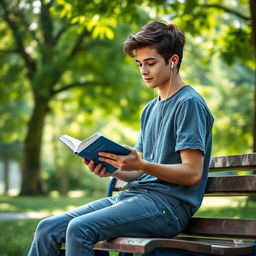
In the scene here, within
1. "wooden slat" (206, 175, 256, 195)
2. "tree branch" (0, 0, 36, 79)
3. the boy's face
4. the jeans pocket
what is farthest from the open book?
"tree branch" (0, 0, 36, 79)

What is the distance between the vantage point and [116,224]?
327cm

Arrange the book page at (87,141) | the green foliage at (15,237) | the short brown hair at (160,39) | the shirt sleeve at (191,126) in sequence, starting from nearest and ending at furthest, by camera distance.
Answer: the book page at (87,141) < the shirt sleeve at (191,126) < the short brown hair at (160,39) < the green foliage at (15,237)

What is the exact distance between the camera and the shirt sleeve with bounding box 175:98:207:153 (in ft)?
10.9

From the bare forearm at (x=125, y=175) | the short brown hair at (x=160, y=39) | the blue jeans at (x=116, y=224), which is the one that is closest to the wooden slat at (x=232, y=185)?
the blue jeans at (x=116, y=224)

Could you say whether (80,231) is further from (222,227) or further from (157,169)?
(222,227)

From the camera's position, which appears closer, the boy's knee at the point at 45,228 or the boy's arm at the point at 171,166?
the boy's arm at the point at 171,166

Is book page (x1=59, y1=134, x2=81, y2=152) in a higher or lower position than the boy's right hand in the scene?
higher

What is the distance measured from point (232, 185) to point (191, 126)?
477mm

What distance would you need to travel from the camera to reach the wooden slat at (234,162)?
3558mm

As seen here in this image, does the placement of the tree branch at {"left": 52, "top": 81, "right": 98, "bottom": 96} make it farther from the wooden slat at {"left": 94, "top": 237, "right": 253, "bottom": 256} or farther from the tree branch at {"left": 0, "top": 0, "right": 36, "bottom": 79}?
the wooden slat at {"left": 94, "top": 237, "right": 253, "bottom": 256}

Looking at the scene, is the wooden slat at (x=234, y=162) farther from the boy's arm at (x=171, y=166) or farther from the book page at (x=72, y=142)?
the book page at (x=72, y=142)

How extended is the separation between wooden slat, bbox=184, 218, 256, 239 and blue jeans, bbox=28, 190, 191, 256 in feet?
0.71

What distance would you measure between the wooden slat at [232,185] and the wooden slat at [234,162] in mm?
81

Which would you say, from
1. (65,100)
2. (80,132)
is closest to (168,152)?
(65,100)
